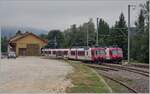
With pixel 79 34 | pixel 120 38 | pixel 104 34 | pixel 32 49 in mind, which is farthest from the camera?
pixel 79 34

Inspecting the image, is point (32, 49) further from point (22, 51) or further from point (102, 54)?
point (102, 54)

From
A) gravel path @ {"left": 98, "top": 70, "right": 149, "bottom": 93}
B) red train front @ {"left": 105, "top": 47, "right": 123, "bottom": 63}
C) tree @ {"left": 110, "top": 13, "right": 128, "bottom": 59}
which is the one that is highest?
tree @ {"left": 110, "top": 13, "right": 128, "bottom": 59}

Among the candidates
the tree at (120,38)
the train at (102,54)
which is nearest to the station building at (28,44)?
the tree at (120,38)

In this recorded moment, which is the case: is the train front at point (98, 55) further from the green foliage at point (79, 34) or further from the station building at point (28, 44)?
the green foliage at point (79, 34)

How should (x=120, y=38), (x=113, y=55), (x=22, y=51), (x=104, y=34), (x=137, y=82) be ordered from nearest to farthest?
(x=137, y=82)
(x=113, y=55)
(x=120, y=38)
(x=22, y=51)
(x=104, y=34)

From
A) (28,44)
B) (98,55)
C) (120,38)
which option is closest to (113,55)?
(98,55)

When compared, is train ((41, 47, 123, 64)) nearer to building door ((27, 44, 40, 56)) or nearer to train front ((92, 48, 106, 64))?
train front ((92, 48, 106, 64))

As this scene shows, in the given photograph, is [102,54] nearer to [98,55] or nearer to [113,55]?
[98,55]

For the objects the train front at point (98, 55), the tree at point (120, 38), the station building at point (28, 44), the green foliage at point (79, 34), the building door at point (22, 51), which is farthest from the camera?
the green foliage at point (79, 34)

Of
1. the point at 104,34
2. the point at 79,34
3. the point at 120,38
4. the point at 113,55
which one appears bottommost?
the point at 113,55

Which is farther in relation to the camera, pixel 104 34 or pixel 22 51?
pixel 104 34

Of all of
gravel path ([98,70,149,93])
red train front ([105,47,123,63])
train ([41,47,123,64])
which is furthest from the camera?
red train front ([105,47,123,63])

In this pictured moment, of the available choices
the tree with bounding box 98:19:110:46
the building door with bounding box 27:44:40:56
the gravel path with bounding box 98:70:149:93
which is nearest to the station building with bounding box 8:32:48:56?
the building door with bounding box 27:44:40:56

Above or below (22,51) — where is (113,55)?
below
